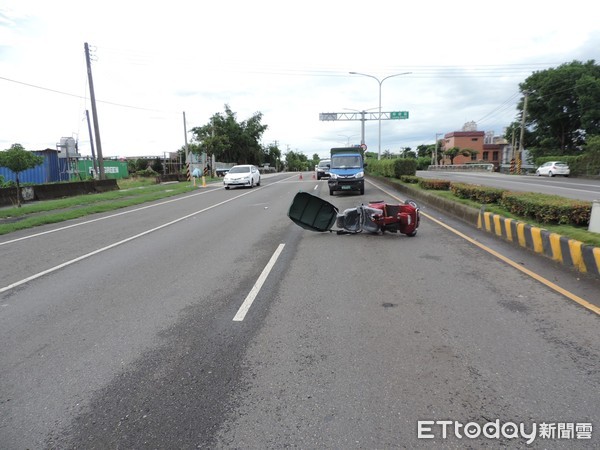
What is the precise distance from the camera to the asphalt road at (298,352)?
2.63 metres

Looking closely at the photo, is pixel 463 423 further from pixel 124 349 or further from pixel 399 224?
pixel 399 224

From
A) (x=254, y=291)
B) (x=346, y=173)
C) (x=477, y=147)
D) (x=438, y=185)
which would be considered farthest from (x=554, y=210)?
(x=477, y=147)

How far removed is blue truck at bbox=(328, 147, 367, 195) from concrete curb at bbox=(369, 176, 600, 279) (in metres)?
7.69

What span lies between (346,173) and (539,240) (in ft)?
41.7

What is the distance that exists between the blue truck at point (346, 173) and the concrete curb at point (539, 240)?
7.69 meters

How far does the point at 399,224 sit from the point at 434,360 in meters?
5.77

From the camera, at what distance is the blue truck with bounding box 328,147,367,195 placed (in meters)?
19.2

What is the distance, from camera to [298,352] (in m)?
3.63

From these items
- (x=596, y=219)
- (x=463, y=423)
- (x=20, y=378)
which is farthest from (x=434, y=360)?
(x=596, y=219)

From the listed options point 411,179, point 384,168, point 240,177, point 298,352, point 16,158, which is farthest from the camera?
point 384,168

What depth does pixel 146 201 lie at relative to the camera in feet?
64.6

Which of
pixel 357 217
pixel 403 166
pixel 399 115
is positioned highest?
pixel 399 115

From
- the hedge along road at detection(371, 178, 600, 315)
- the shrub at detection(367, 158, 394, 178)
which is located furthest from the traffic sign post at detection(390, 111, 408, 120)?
the hedge along road at detection(371, 178, 600, 315)

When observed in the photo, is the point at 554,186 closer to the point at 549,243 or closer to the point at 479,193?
the point at 479,193
